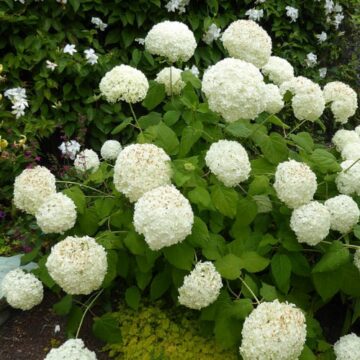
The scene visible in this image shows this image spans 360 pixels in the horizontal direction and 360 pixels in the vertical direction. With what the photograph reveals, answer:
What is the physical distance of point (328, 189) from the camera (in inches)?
115

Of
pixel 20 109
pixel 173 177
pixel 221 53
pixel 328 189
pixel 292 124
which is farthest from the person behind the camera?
pixel 292 124

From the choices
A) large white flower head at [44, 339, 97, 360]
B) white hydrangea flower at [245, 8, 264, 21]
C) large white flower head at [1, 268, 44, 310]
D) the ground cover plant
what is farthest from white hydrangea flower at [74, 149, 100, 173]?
white hydrangea flower at [245, 8, 264, 21]

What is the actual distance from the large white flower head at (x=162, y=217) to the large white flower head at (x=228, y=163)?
0.27 meters

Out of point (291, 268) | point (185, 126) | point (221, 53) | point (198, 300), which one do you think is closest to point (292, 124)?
point (221, 53)

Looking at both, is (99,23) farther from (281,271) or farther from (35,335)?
(281,271)

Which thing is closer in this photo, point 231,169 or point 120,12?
point 231,169

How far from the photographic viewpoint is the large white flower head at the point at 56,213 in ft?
7.86

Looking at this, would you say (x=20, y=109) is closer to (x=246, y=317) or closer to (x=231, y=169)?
(x=231, y=169)

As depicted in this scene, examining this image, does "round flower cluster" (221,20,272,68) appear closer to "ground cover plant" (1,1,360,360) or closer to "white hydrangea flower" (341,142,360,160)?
"ground cover plant" (1,1,360,360)

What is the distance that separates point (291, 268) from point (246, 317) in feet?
1.62

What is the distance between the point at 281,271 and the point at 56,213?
114 cm

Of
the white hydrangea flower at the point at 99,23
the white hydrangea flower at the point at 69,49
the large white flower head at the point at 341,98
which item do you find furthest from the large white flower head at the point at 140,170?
the white hydrangea flower at the point at 99,23

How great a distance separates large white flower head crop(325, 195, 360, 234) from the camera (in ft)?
8.19

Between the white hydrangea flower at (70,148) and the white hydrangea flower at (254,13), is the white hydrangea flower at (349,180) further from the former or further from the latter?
the white hydrangea flower at (254,13)
